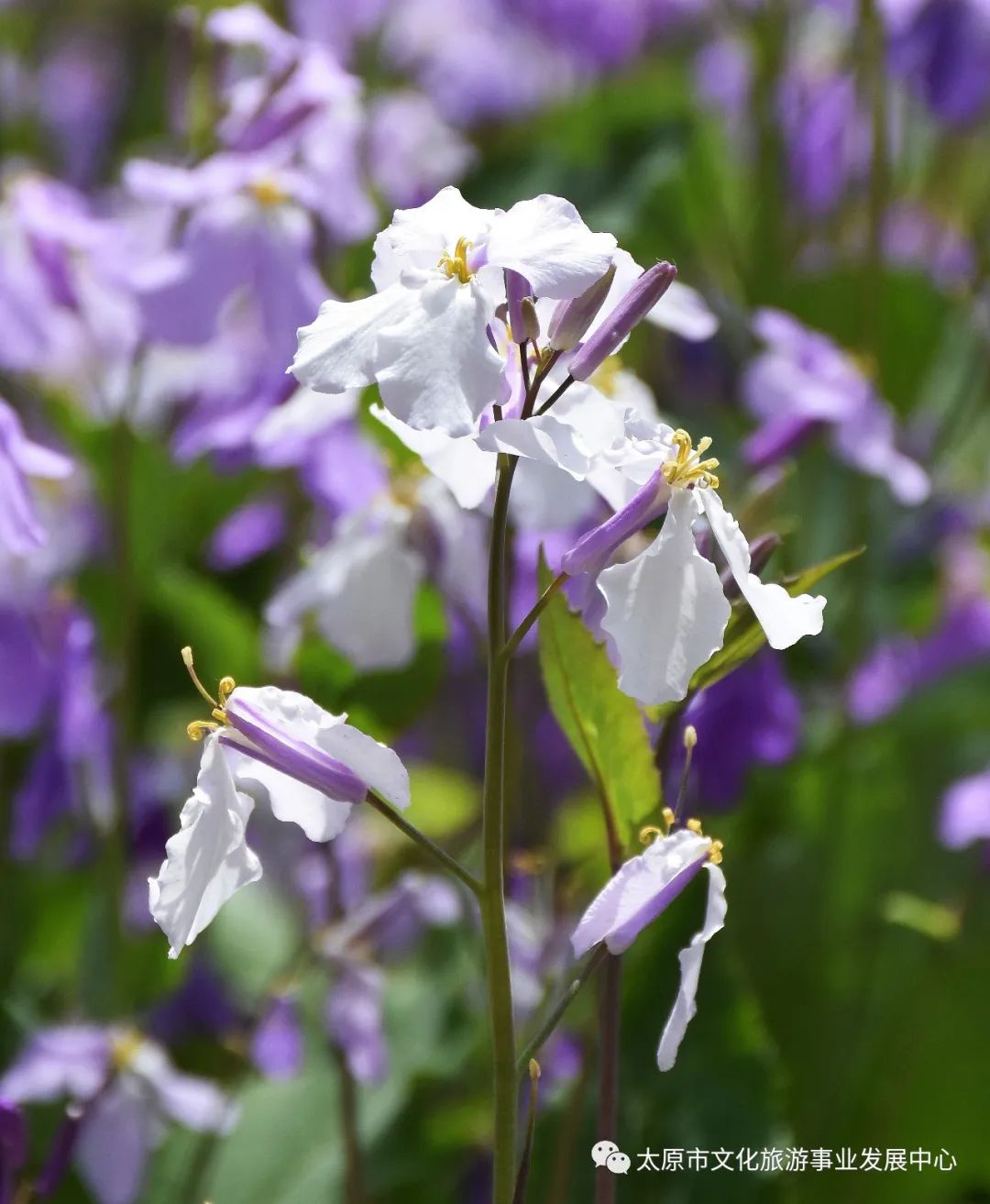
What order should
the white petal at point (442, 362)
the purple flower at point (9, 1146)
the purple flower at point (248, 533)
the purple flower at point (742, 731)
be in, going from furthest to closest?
1. the purple flower at point (248, 533)
2. the purple flower at point (742, 731)
3. the purple flower at point (9, 1146)
4. the white petal at point (442, 362)

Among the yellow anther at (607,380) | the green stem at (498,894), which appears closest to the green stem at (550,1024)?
the green stem at (498,894)

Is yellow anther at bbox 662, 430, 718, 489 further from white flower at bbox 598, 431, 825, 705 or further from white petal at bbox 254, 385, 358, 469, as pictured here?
white petal at bbox 254, 385, 358, 469

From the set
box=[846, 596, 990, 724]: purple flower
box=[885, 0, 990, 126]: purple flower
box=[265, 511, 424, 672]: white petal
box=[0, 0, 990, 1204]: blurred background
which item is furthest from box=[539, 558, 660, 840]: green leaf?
box=[885, 0, 990, 126]: purple flower

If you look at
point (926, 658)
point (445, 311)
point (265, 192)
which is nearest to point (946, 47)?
point (926, 658)

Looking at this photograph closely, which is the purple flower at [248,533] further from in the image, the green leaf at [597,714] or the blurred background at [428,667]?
the green leaf at [597,714]

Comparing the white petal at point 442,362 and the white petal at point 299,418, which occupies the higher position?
the white petal at point 299,418

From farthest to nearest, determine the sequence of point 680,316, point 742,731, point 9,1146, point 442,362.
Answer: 1. point 742,731
2. point 680,316
3. point 9,1146
4. point 442,362

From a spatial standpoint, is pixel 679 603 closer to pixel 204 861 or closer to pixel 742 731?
pixel 204 861
